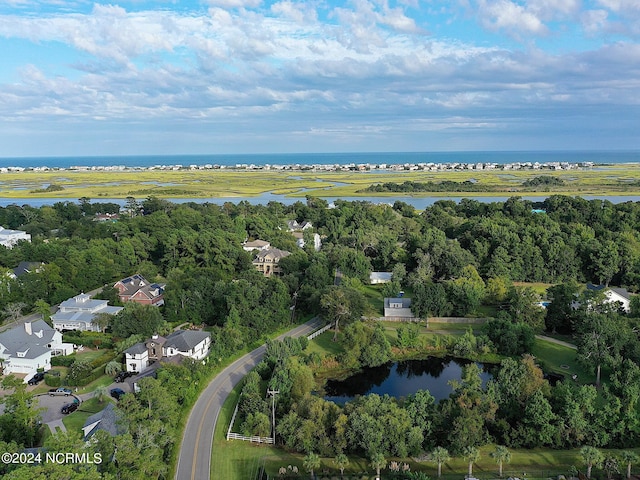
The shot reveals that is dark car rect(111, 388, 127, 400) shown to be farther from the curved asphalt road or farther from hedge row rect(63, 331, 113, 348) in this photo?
hedge row rect(63, 331, 113, 348)

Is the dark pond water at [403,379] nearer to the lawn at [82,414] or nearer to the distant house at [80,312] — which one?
the lawn at [82,414]

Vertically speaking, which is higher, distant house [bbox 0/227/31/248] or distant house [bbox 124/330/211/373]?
distant house [bbox 0/227/31/248]

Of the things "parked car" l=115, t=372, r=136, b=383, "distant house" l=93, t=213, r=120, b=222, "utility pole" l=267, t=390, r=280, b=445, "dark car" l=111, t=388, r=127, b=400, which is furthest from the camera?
"distant house" l=93, t=213, r=120, b=222

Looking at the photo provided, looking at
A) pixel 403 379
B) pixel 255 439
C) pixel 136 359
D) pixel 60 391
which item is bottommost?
pixel 403 379

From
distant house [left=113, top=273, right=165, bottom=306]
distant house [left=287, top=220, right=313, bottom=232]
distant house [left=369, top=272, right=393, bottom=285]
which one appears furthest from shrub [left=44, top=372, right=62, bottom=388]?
distant house [left=287, top=220, right=313, bottom=232]

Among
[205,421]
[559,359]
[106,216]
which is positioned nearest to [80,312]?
[205,421]

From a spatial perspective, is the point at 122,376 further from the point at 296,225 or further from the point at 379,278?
the point at 296,225
